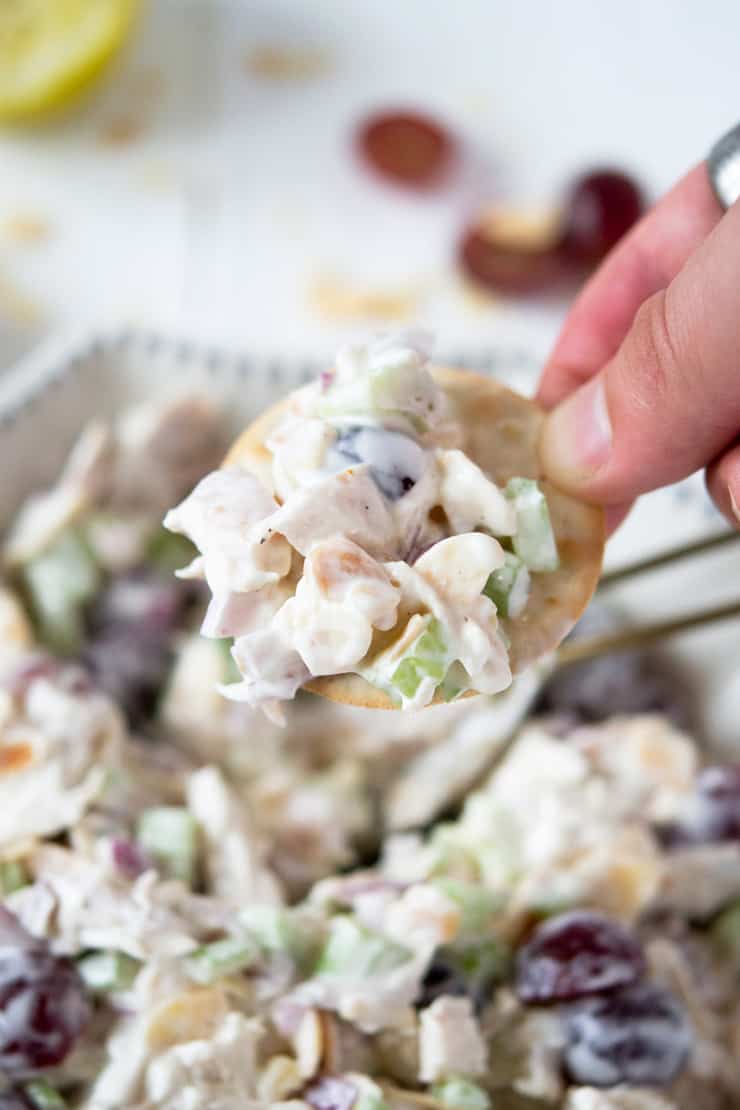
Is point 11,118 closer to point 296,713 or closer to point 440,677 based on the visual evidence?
point 296,713

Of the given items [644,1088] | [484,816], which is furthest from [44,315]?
[644,1088]

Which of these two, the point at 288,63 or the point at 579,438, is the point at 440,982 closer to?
the point at 579,438

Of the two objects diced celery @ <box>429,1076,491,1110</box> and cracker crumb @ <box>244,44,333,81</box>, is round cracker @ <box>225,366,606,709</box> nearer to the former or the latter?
diced celery @ <box>429,1076,491,1110</box>

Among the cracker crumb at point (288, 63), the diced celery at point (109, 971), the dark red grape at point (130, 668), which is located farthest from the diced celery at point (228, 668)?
the cracker crumb at point (288, 63)

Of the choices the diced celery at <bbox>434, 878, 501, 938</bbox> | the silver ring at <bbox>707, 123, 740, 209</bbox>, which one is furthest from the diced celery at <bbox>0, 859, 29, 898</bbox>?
the silver ring at <bbox>707, 123, 740, 209</bbox>

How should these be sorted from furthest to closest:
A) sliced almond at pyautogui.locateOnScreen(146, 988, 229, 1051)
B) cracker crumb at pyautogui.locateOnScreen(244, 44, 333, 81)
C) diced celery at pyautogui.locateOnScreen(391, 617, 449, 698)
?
cracker crumb at pyautogui.locateOnScreen(244, 44, 333, 81), sliced almond at pyautogui.locateOnScreen(146, 988, 229, 1051), diced celery at pyautogui.locateOnScreen(391, 617, 449, 698)
